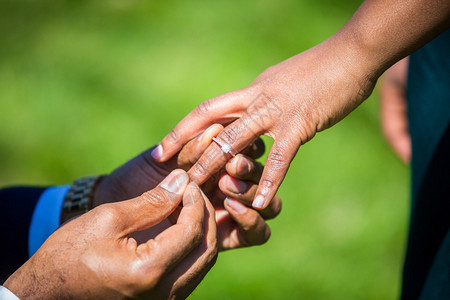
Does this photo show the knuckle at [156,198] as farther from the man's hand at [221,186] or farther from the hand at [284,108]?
the hand at [284,108]

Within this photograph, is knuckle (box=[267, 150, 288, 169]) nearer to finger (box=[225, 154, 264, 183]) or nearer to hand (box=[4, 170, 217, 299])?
finger (box=[225, 154, 264, 183])

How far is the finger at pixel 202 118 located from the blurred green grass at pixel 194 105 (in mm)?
1440

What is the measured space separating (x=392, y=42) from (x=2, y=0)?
204 inches

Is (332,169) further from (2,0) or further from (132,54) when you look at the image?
(2,0)

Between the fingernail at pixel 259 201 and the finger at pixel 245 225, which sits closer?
the fingernail at pixel 259 201

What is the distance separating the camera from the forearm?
56.2 inches

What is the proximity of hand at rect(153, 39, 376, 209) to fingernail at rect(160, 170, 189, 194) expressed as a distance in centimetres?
17

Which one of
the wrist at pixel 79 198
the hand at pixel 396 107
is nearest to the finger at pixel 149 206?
the wrist at pixel 79 198

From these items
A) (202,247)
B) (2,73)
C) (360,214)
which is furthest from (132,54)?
(202,247)

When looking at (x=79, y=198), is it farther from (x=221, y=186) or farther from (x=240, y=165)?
(x=240, y=165)

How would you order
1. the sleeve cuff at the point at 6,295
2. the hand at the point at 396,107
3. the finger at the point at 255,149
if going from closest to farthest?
1. the sleeve cuff at the point at 6,295
2. the finger at the point at 255,149
3. the hand at the point at 396,107

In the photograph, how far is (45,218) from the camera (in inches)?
76.0

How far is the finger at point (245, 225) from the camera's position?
1.88m

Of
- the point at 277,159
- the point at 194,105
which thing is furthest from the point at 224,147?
the point at 194,105
